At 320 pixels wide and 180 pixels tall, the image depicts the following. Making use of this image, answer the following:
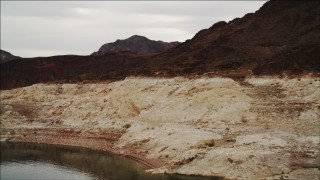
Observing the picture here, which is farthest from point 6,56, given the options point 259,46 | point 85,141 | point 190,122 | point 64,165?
point 190,122

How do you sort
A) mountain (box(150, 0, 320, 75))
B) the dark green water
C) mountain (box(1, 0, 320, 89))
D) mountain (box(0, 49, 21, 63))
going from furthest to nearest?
mountain (box(0, 49, 21, 63)), mountain (box(150, 0, 320, 75)), mountain (box(1, 0, 320, 89)), the dark green water

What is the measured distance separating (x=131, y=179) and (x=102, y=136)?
22315 millimetres

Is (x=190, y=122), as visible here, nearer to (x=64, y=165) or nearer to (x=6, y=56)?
(x=64, y=165)

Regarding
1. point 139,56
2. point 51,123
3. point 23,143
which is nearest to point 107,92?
point 51,123

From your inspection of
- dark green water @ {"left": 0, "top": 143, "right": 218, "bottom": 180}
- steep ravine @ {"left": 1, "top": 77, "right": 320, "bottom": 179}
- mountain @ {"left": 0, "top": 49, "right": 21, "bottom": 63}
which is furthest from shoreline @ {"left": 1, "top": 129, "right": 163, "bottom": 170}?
Answer: mountain @ {"left": 0, "top": 49, "right": 21, "bottom": 63}

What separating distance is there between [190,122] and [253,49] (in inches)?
1210

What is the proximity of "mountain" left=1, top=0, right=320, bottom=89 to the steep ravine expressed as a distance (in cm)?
375

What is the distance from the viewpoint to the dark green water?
162ft

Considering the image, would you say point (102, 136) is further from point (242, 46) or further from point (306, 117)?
point (242, 46)

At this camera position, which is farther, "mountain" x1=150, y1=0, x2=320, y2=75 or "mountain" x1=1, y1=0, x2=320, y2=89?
"mountain" x1=150, y1=0, x2=320, y2=75

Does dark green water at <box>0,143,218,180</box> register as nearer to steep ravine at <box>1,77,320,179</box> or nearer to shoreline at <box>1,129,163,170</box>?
shoreline at <box>1,129,163,170</box>

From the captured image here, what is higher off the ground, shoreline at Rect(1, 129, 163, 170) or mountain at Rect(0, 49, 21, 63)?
mountain at Rect(0, 49, 21, 63)

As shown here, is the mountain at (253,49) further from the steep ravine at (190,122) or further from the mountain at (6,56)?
the mountain at (6,56)

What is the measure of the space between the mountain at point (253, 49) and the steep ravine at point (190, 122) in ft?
12.3
